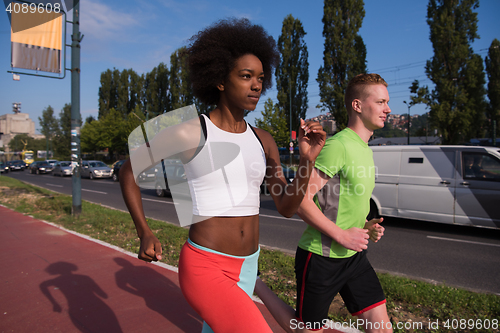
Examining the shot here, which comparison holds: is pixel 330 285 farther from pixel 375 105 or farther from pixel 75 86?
pixel 75 86

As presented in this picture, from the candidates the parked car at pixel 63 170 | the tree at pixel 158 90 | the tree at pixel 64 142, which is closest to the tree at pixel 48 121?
the tree at pixel 64 142

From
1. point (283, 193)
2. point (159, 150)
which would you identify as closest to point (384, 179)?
→ point (283, 193)

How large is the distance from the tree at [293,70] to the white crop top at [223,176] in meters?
29.2

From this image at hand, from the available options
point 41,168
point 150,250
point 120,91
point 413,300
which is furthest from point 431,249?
point 120,91

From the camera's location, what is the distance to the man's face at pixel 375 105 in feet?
7.13

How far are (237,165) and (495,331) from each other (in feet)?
9.15

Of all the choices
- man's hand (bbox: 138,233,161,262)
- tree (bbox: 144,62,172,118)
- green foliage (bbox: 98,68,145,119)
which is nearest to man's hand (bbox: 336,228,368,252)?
man's hand (bbox: 138,233,161,262)

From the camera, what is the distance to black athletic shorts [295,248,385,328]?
1.92 metres

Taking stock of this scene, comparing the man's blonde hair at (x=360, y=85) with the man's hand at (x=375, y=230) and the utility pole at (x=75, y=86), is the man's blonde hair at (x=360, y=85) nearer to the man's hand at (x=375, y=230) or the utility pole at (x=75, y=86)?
the man's hand at (x=375, y=230)

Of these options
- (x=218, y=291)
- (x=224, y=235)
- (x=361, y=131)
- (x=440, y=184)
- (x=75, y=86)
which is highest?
(x=75, y=86)

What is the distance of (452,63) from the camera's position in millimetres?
25266

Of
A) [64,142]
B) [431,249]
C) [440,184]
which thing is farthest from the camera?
[64,142]

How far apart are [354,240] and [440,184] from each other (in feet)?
20.9

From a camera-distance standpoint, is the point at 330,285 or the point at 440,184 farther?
the point at 440,184
